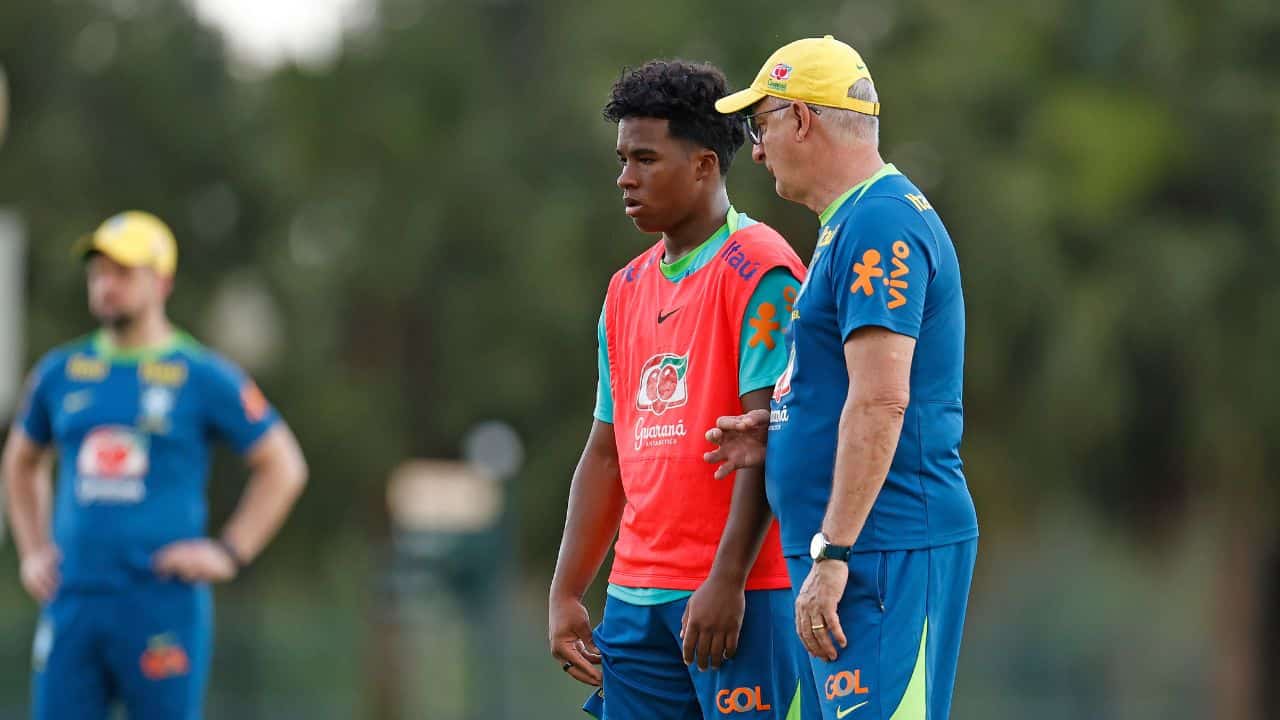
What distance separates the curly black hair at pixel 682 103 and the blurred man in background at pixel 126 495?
3.14 metres

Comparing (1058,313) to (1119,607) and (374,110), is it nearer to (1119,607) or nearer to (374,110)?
(1119,607)

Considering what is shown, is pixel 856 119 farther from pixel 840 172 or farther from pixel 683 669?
pixel 683 669

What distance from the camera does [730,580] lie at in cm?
477

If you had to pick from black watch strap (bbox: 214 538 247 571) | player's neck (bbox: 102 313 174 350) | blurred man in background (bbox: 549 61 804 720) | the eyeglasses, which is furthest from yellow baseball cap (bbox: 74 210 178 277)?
the eyeglasses

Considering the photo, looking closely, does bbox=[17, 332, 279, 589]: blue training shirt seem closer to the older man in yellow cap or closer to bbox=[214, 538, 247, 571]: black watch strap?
bbox=[214, 538, 247, 571]: black watch strap

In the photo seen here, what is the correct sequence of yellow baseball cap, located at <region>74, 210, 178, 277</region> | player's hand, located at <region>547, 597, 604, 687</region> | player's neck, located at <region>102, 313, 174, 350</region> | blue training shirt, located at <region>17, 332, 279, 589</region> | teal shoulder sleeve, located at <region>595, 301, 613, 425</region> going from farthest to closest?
player's neck, located at <region>102, 313, 174, 350</region> < yellow baseball cap, located at <region>74, 210, 178, 277</region> < blue training shirt, located at <region>17, 332, 279, 589</region> < teal shoulder sleeve, located at <region>595, 301, 613, 425</region> < player's hand, located at <region>547, 597, 604, 687</region>

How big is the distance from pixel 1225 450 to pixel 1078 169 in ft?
13.5

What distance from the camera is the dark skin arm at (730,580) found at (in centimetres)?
477

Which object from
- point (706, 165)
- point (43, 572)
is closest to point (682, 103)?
point (706, 165)

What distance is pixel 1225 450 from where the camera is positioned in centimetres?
2322

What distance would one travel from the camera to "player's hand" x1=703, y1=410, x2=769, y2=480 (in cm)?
478

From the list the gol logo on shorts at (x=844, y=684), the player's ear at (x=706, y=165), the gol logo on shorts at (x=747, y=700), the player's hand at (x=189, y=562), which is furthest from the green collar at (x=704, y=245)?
the player's hand at (x=189, y=562)

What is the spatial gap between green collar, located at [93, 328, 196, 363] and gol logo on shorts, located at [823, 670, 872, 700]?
4.11m

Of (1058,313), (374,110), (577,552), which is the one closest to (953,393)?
(577,552)
